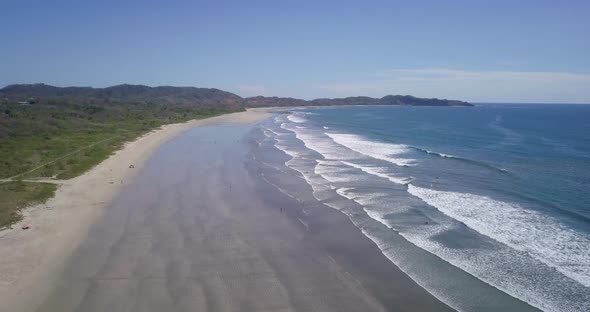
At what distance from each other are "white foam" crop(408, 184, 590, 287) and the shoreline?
17.2m

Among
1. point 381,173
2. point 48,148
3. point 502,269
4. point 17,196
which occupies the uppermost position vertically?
point 48,148

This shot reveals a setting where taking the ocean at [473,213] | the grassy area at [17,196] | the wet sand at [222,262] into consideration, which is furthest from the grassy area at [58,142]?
the ocean at [473,213]

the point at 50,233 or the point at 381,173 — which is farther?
the point at 381,173

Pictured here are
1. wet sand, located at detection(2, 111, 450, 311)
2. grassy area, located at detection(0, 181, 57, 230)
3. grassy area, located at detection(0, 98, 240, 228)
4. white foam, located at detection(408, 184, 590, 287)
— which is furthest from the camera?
grassy area, located at detection(0, 98, 240, 228)

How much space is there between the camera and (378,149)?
153 feet

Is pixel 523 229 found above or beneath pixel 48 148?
beneath

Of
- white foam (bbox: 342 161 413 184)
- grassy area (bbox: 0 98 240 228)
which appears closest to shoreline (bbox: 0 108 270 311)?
grassy area (bbox: 0 98 240 228)

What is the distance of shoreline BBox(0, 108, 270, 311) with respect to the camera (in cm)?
1438

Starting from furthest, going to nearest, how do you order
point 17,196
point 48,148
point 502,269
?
point 48,148, point 17,196, point 502,269

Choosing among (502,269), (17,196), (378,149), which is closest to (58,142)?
(17,196)

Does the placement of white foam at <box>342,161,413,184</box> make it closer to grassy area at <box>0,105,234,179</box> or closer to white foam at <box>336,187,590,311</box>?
white foam at <box>336,187,590,311</box>

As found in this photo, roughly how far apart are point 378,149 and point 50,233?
1323 inches

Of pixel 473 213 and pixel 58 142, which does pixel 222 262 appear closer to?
pixel 473 213

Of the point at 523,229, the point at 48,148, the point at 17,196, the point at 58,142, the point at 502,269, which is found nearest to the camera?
the point at 502,269
